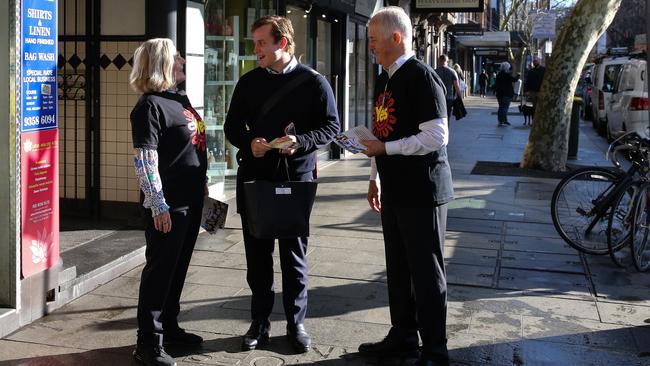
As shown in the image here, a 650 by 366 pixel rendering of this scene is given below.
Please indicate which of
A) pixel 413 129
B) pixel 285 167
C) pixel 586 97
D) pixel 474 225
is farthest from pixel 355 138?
pixel 586 97

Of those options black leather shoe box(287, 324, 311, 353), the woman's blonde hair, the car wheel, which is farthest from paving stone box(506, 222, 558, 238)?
the car wheel

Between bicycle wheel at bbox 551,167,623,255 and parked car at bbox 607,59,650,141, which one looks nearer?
bicycle wheel at bbox 551,167,623,255

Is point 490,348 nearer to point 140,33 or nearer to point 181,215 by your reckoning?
point 181,215

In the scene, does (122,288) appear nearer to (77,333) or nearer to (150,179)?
(77,333)

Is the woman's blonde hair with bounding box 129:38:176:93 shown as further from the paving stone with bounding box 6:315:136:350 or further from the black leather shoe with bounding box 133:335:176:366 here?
the paving stone with bounding box 6:315:136:350

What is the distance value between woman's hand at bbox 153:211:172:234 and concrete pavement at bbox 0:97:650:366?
79cm

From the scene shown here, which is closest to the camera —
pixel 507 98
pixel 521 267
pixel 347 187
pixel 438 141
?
pixel 438 141

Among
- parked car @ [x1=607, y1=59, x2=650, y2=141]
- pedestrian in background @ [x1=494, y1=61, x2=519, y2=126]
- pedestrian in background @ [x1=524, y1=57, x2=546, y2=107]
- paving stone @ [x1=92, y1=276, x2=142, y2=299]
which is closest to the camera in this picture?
paving stone @ [x1=92, y1=276, x2=142, y2=299]

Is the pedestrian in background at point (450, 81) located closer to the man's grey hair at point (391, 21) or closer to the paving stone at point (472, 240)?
the paving stone at point (472, 240)

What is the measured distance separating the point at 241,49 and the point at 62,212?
115 inches

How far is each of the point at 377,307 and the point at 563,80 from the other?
7.95 m

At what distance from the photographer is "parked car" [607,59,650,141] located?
15859 millimetres

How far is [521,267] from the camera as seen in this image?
22.1ft

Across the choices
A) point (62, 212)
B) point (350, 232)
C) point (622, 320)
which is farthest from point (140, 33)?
point (622, 320)
